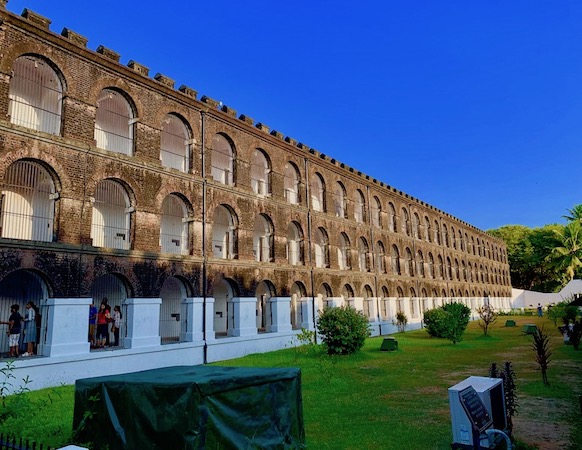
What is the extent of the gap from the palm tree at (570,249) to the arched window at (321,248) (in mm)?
52658

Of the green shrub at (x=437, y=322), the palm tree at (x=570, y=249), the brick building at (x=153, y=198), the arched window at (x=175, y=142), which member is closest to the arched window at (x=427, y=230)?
the brick building at (x=153, y=198)

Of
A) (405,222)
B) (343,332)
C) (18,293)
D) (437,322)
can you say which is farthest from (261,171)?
(405,222)

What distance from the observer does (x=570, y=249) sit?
66.6m

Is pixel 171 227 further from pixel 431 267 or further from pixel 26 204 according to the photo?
pixel 431 267

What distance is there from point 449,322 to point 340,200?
11.9m

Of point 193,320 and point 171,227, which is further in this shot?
point 171,227

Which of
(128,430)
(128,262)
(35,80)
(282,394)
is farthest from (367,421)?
(35,80)

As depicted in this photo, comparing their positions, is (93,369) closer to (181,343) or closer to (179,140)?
(181,343)

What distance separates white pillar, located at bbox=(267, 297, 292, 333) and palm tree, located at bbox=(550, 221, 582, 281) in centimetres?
5846

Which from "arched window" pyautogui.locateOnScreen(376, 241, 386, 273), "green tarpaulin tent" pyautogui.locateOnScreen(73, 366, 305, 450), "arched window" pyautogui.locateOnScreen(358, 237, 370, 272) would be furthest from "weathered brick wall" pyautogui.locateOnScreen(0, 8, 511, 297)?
"green tarpaulin tent" pyautogui.locateOnScreen(73, 366, 305, 450)

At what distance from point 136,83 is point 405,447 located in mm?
17549

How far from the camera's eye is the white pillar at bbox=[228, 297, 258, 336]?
71.5 feet

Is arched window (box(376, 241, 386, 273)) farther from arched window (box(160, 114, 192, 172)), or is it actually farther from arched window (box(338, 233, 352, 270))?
arched window (box(160, 114, 192, 172))

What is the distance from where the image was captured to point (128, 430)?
642 cm
